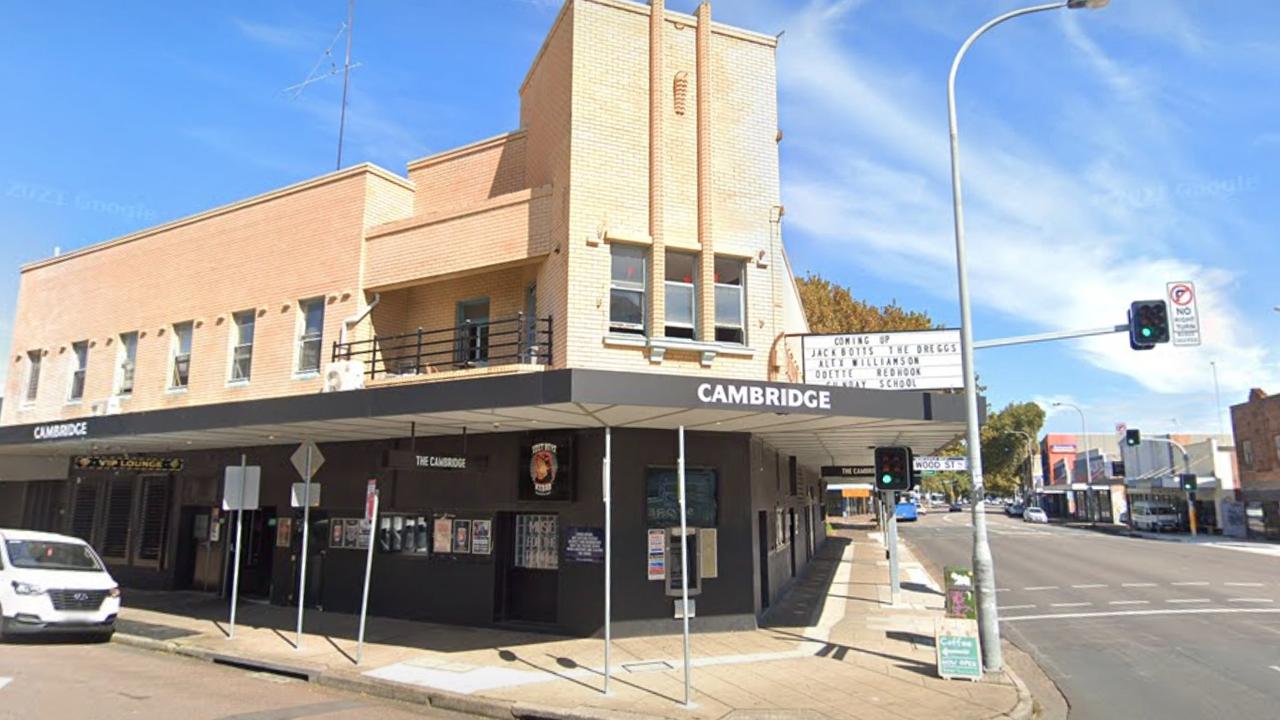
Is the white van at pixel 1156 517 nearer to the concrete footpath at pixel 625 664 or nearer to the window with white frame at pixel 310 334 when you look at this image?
the concrete footpath at pixel 625 664

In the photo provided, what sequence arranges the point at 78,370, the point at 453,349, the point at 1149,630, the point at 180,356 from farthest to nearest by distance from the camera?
the point at 78,370, the point at 180,356, the point at 453,349, the point at 1149,630

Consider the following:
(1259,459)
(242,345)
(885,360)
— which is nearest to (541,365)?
(885,360)

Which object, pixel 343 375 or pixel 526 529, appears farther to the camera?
pixel 343 375

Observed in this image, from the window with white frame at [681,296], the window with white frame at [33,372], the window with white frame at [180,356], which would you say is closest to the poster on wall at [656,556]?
the window with white frame at [681,296]

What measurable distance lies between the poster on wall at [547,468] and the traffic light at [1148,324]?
9017 millimetres

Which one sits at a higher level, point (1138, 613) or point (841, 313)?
point (841, 313)

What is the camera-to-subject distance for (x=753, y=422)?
13297mm

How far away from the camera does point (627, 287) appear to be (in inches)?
550

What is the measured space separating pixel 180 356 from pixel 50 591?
8.32 metres

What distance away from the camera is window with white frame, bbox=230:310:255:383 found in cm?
1880

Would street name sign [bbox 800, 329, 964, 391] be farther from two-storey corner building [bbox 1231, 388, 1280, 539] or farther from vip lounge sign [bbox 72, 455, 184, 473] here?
two-storey corner building [bbox 1231, 388, 1280, 539]

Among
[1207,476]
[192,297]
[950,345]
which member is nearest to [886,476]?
[950,345]

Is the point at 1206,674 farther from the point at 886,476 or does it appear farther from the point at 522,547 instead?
the point at 522,547

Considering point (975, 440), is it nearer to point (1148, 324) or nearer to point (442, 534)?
point (1148, 324)
